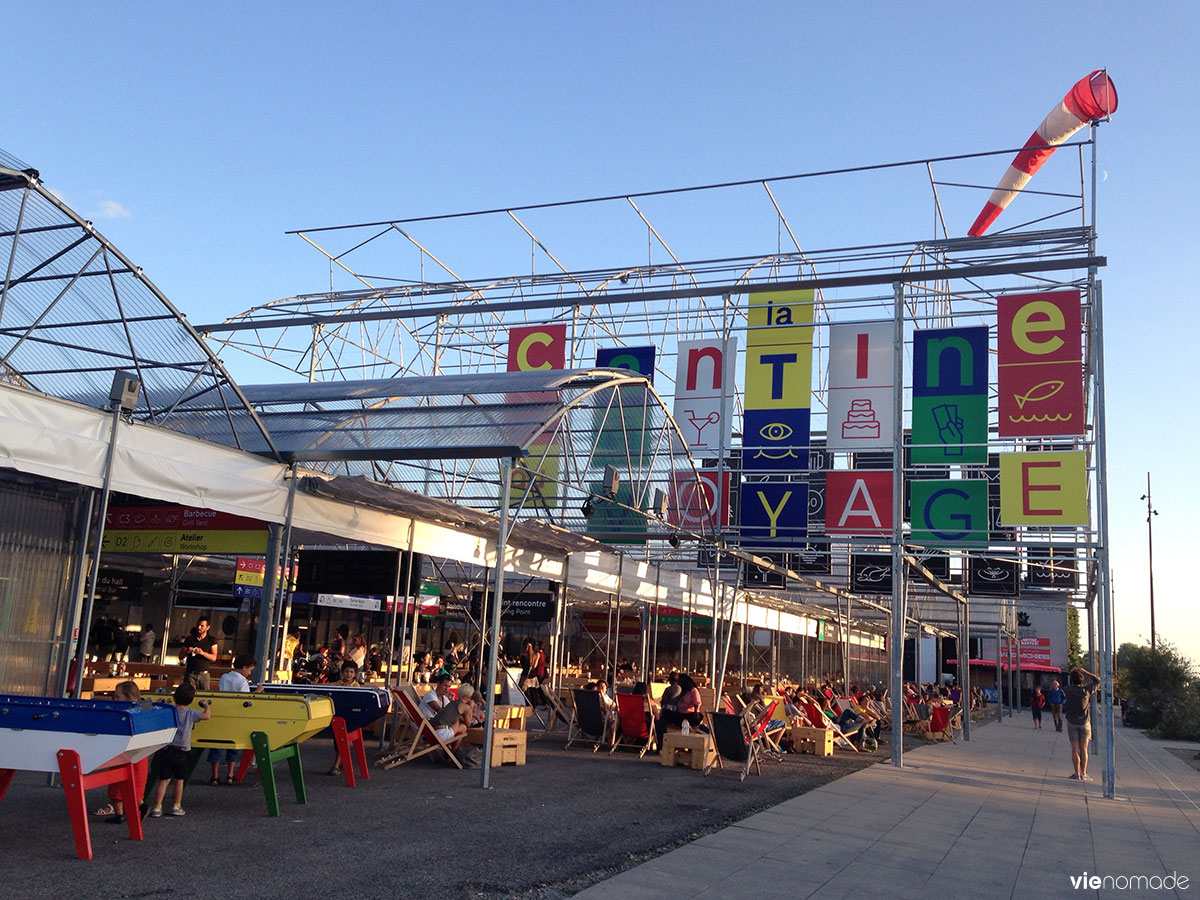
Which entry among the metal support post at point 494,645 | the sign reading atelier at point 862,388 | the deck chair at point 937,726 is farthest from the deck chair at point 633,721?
the deck chair at point 937,726

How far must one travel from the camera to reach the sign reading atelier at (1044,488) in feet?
44.7

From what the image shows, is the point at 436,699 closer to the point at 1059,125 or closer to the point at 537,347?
the point at 537,347

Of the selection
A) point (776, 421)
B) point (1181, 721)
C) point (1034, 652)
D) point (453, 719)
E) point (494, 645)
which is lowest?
point (1181, 721)

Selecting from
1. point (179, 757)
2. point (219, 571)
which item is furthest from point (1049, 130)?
point (219, 571)

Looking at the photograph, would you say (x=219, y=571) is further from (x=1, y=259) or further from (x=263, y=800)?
(x=263, y=800)

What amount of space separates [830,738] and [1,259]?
13.3 m

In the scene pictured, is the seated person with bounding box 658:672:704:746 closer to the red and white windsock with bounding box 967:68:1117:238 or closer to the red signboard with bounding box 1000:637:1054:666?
the red and white windsock with bounding box 967:68:1117:238

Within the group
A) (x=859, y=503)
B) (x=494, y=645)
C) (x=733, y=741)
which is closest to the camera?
(x=494, y=645)

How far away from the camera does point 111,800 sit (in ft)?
22.9

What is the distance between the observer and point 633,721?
14.3 metres

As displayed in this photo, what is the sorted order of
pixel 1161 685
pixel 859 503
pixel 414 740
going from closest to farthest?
pixel 414 740, pixel 859 503, pixel 1161 685

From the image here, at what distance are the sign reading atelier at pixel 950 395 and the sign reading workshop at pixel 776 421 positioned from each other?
1774mm

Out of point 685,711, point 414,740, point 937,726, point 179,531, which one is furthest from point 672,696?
point 937,726

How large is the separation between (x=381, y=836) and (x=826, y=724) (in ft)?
36.2
